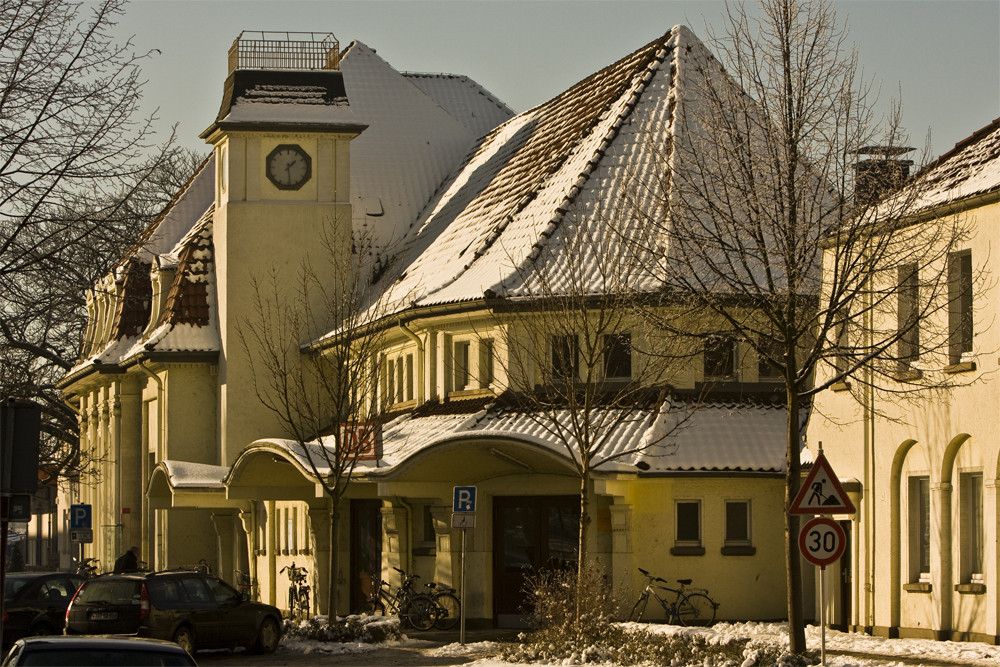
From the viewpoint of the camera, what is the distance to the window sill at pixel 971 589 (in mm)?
23578

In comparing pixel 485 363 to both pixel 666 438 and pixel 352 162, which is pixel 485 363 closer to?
pixel 666 438

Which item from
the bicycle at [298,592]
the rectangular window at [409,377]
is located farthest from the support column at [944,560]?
the bicycle at [298,592]

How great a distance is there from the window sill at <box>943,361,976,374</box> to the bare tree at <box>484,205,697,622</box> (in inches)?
154

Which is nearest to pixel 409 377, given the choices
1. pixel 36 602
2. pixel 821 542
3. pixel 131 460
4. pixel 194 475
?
pixel 194 475

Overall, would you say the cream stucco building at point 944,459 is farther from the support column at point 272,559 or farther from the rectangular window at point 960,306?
the support column at point 272,559

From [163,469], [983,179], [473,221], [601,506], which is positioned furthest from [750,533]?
[163,469]

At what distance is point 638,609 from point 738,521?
8.60 feet

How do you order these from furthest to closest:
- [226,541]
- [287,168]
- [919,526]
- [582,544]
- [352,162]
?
1. [352,162]
2. [226,541]
3. [287,168]
4. [582,544]
5. [919,526]

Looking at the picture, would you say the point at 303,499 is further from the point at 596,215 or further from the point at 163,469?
the point at 596,215

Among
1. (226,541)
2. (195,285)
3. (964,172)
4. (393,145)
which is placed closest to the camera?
(964,172)

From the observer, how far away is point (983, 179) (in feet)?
78.6

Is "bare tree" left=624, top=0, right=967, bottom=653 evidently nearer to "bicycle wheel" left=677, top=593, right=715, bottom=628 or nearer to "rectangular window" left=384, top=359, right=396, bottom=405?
"bicycle wheel" left=677, top=593, right=715, bottom=628

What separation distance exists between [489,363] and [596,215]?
3657 millimetres

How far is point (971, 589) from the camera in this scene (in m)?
23.8
